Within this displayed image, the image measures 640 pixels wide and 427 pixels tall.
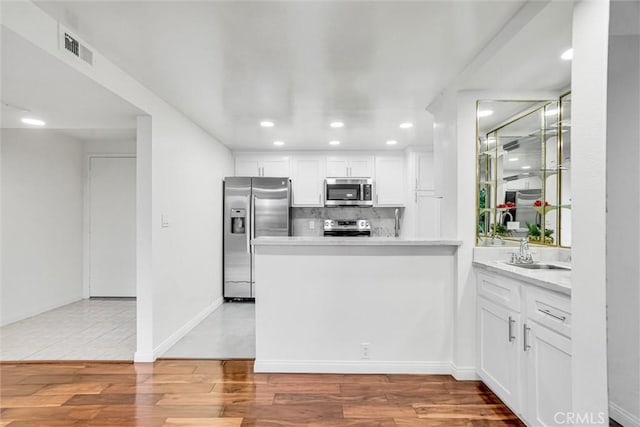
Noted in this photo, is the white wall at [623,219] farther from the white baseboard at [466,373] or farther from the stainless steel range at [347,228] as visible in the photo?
the stainless steel range at [347,228]

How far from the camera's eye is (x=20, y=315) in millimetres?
4113

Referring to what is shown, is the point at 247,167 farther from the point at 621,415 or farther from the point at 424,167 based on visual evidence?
the point at 621,415

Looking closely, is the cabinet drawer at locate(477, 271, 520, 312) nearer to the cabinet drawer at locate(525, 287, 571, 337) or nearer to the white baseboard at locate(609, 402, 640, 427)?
the cabinet drawer at locate(525, 287, 571, 337)

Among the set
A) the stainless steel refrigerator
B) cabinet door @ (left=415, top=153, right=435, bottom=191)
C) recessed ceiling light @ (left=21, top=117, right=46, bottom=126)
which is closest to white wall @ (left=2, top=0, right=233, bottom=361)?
the stainless steel refrigerator

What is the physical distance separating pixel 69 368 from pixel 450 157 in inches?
140

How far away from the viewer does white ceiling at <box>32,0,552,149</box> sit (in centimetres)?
181

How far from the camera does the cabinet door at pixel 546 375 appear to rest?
1.69 m

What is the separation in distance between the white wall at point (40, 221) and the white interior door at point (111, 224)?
193 mm

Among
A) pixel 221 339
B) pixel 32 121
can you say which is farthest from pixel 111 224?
pixel 221 339

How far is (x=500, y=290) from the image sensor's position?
7.54ft

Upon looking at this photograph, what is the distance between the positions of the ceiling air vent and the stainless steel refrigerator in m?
2.89

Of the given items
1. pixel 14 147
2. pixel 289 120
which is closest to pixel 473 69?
pixel 289 120

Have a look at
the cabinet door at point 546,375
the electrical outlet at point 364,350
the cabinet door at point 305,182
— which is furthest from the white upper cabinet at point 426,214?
the cabinet door at point 546,375

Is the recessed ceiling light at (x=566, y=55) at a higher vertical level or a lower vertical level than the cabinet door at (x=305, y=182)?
higher
